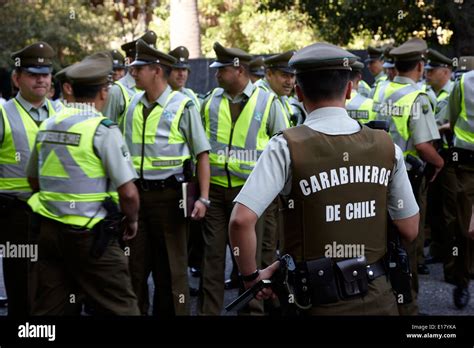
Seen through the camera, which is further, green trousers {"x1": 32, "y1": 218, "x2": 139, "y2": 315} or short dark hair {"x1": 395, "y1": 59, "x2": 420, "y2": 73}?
short dark hair {"x1": 395, "y1": 59, "x2": 420, "y2": 73}

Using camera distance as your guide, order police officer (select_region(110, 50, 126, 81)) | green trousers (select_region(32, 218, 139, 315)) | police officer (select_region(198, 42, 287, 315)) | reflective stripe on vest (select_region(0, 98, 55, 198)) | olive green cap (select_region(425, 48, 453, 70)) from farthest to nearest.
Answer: police officer (select_region(110, 50, 126, 81)), olive green cap (select_region(425, 48, 453, 70)), police officer (select_region(198, 42, 287, 315)), reflective stripe on vest (select_region(0, 98, 55, 198)), green trousers (select_region(32, 218, 139, 315))

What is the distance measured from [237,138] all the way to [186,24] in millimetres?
14087

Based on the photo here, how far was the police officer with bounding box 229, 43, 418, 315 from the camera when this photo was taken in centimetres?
367

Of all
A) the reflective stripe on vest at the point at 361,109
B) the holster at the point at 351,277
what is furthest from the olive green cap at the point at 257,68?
the holster at the point at 351,277

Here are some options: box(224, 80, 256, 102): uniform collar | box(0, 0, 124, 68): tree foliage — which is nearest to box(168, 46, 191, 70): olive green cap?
box(224, 80, 256, 102): uniform collar

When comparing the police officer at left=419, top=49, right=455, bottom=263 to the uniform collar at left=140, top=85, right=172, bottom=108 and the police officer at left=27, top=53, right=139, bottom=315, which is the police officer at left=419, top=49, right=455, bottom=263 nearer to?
the uniform collar at left=140, top=85, right=172, bottom=108

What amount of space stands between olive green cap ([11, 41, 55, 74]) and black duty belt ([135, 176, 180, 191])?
1089 mm

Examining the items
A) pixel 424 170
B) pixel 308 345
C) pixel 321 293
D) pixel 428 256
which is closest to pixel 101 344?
pixel 308 345

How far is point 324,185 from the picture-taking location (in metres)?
3.67

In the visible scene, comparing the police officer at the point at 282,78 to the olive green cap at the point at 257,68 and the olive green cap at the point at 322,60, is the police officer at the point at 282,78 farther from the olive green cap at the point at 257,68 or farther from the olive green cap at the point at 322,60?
the olive green cap at the point at 322,60

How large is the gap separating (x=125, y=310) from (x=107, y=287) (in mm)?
171

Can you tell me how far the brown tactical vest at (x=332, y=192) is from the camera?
3.67 m

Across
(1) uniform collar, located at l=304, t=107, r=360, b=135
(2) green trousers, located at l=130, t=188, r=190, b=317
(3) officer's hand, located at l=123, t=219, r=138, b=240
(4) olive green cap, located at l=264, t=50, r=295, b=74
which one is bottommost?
(2) green trousers, located at l=130, t=188, r=190, b=317

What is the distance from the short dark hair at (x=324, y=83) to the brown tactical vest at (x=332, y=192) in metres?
0.15
